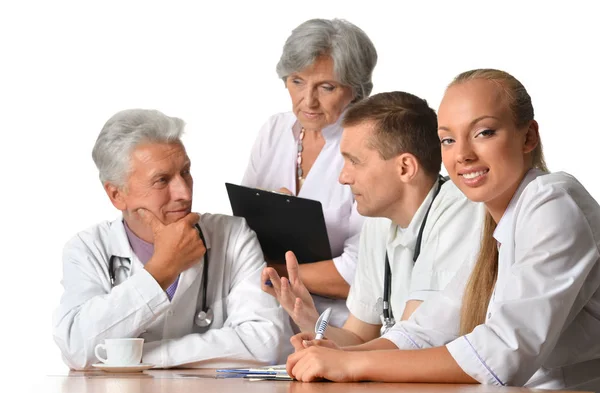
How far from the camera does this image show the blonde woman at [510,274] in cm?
184

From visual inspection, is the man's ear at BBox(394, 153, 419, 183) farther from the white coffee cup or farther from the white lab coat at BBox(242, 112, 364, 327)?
the white coffee cup

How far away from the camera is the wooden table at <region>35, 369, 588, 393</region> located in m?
1.75

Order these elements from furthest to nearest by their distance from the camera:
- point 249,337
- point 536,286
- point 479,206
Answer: point 249,337 → point 479,206 → point 536,286

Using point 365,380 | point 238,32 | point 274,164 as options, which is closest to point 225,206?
point 238,32

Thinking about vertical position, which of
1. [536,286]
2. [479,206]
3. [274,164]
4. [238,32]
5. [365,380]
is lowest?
[365,380]

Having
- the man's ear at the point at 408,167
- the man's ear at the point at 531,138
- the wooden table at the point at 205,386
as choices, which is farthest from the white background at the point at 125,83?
the man's ear at the point at 531,138

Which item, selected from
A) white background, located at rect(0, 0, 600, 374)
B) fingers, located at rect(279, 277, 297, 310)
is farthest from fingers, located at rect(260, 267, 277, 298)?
white background, located at rect(0, 0, 600, 374)

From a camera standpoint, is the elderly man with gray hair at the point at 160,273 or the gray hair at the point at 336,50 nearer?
the elderly man with gray hair at the point at 160,273

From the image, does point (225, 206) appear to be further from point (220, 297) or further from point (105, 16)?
point (220, 297)

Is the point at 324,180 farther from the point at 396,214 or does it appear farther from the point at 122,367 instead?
the point at 122,367

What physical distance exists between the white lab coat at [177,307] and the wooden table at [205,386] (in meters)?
0.41

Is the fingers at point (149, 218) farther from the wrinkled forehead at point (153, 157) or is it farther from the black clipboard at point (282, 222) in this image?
the black clipboard at point (282, 222)

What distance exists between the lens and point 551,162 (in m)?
4.76

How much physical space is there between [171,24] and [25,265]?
52.5 inches
